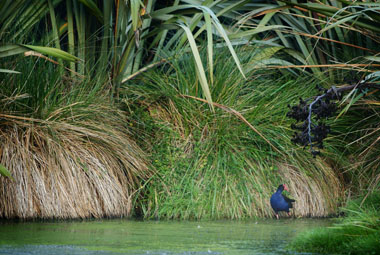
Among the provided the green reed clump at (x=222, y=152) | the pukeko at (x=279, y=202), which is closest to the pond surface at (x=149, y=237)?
the pukeko at (x=279, y=202)

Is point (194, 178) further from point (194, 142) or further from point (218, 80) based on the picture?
point (218, 80)

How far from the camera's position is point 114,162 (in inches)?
220

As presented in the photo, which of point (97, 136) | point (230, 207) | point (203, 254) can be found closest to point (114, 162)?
point (97, 136)

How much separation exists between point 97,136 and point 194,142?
1.00m

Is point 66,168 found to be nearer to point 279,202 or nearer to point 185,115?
point 185,115

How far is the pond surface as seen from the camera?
3.63m

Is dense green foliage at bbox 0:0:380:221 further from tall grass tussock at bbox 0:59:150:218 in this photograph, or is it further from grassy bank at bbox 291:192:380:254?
grassy bank at bbox 291:192:380:254

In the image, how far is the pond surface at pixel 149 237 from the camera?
3.63 metres

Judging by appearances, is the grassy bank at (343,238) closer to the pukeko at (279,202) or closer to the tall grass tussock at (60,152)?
the pukeko at (279,202)

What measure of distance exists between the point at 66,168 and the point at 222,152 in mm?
1480

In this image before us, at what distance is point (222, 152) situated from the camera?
19.5 ft

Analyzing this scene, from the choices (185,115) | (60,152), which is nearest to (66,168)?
(60,152)

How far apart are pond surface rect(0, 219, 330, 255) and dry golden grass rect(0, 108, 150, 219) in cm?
19

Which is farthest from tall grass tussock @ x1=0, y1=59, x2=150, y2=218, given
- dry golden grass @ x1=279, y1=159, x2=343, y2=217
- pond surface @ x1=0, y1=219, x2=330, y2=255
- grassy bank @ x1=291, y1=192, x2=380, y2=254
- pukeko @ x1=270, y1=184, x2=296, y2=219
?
grassy bank @ x1=291, y1=192, x2=380, y2=254
